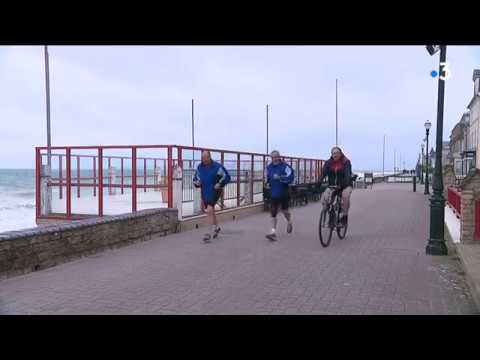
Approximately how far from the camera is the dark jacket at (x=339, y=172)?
909 centimetres

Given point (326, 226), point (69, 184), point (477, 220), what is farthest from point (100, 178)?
point (477, 220)

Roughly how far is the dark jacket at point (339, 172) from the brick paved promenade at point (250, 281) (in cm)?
115

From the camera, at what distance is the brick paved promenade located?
499 cm

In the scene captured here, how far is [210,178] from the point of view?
9.34m

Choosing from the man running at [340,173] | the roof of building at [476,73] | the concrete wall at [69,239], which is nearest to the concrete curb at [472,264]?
the man running at [340,173]

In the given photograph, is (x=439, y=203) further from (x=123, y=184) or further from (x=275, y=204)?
(x=123, y=184)

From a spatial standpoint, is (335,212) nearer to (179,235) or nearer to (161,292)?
(179,235)

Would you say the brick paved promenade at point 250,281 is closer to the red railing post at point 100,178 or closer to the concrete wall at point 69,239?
the concrete wall at point 69,239

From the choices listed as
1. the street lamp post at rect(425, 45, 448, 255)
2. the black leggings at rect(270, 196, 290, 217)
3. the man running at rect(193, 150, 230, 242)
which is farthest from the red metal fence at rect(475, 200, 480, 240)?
the man running at rect(193, 150, 230, 242)

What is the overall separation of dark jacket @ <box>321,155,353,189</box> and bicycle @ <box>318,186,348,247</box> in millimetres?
151

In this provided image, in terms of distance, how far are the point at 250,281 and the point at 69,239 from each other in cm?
294

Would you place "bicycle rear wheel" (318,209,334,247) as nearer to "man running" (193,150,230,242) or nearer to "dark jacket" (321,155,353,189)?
"dark jacket" (321,155,353,189)
